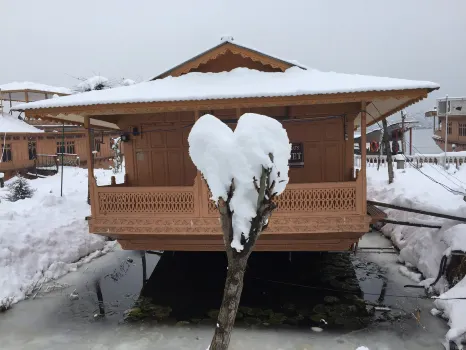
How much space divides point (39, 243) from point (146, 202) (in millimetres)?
4665

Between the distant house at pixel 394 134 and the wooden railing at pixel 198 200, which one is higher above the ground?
the distant house at pixel 394 134

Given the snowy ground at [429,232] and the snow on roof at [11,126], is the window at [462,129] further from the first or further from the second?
the snow on roof at [11,126]

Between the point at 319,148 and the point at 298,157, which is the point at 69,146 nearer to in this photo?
the point at 298,157

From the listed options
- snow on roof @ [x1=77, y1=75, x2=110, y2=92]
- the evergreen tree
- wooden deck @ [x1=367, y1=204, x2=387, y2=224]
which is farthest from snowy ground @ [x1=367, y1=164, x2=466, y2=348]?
snow on roof @ [x1=77, y1=75, x2=110, y2=92]

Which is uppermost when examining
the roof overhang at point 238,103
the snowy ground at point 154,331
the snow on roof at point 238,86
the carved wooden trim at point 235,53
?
the carved wooden trim at point 235,53

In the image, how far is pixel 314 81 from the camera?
26.3 ft

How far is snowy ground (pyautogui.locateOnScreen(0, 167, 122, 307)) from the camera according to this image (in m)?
9.09

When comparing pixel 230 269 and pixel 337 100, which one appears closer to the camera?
pixel 230 269

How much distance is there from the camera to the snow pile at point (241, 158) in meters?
3.72

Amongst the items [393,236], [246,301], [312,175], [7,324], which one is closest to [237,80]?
[312,175]

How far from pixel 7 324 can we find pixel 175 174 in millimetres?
5141

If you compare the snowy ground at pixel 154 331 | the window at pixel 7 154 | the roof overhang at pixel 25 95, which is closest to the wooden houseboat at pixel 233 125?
the snowy ground at pixel 154 331

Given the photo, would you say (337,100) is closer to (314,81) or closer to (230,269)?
(314,81)

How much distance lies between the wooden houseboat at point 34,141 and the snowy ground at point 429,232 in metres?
17.8
